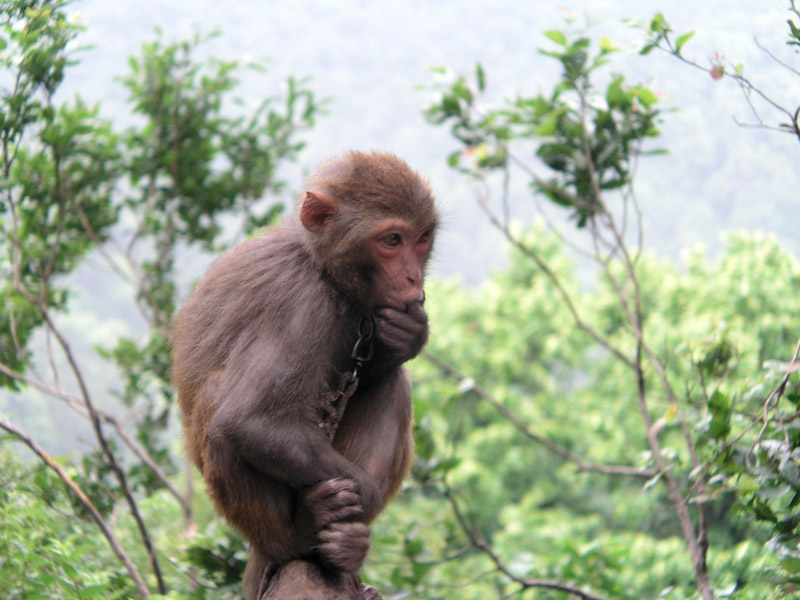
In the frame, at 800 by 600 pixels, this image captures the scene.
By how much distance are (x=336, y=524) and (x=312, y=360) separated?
0.65m

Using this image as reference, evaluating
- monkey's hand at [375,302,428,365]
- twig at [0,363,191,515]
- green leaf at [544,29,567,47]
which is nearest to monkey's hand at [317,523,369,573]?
monkey's hand at [375,302,428,365]

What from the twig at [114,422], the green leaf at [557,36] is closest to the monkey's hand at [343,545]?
the twig at [114,422]

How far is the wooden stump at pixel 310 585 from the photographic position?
283 centimetres

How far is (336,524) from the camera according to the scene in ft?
9.86

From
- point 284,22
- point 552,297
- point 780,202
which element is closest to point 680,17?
point 780,202

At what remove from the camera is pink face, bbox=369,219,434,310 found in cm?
322

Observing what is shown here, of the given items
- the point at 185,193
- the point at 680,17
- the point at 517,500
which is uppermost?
the point at 517,500

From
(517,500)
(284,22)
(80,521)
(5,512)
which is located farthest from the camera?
(284,22)

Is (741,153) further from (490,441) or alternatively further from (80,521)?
(490,441)

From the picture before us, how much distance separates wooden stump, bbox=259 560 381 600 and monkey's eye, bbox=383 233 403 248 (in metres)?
1.32

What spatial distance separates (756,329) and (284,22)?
1014 inches

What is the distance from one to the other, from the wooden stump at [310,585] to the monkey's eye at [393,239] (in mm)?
1324

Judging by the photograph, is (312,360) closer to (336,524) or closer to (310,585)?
(336,524)

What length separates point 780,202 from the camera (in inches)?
311
